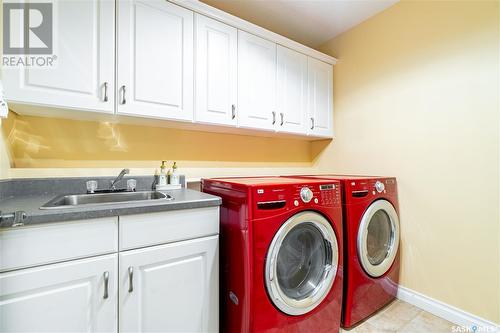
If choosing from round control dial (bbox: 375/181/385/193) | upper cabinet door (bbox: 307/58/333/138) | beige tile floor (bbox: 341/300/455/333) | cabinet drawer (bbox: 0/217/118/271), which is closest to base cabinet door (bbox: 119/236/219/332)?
cabinet drawer (bbox: 0/217/118/271)

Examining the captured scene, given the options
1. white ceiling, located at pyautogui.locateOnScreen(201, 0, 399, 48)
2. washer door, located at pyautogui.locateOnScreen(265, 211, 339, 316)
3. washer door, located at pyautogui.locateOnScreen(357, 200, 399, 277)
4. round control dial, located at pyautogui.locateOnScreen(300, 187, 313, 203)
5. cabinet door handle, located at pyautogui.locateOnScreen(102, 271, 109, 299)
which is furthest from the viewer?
A: white ceiling, located at pyautogui.locateOnScreen(201, 0, 399, 48)

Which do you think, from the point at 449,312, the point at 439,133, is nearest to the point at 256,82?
the point at 439,133

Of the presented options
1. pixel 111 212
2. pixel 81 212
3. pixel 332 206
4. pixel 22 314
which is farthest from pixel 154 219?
pixel 332 206

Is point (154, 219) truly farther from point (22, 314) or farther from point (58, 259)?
point (22, 314)

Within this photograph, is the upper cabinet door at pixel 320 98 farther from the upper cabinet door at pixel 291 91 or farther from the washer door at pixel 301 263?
the washer door at pixel 301 263

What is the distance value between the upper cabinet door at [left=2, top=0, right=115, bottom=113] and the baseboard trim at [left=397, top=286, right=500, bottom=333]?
258 cm

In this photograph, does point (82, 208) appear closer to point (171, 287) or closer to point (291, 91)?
point (171, 287)

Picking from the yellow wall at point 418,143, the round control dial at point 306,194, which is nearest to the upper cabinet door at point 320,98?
the yellow wall at point 418,143

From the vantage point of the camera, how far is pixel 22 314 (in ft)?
2.82

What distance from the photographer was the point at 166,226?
3.73 ft

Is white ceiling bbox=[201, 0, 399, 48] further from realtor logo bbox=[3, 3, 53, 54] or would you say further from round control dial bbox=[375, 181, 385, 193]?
round control dial bbox=[375, 181, 385, 193]

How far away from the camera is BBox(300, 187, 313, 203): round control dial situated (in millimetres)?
1341

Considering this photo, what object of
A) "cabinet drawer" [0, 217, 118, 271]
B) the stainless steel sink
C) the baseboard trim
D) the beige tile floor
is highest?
the stainless steel sink

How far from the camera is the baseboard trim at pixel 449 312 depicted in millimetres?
1492
